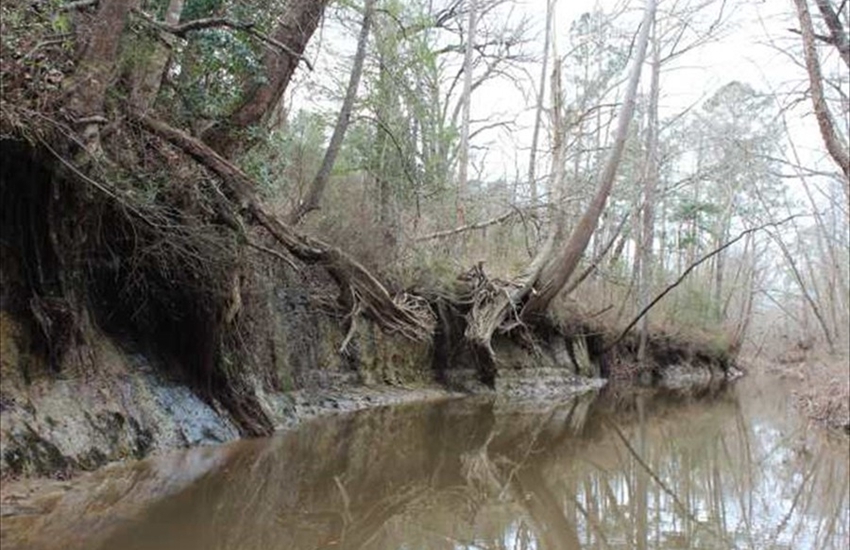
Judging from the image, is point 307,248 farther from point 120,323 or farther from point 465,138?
point 465,138

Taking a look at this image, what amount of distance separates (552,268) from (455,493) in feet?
35.3

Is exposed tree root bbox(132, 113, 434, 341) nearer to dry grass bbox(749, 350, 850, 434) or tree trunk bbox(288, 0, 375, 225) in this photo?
tree trunk bbox(288, 0, 375, 225)

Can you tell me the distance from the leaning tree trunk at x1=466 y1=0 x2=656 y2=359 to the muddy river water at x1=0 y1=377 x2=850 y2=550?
4315 mm

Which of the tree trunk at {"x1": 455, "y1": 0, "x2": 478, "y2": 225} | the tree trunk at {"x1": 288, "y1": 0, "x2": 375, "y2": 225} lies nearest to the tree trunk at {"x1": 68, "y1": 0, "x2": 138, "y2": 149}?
the tree trunk at {"x1": 288, "y1": 0, "x2": 375, "y2": 225}

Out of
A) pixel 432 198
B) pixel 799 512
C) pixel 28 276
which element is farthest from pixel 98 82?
pixel 432 198

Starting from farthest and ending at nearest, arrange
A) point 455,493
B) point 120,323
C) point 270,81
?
point 270,81, point 120,323, point 455,493

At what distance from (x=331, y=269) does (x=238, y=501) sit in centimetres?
438

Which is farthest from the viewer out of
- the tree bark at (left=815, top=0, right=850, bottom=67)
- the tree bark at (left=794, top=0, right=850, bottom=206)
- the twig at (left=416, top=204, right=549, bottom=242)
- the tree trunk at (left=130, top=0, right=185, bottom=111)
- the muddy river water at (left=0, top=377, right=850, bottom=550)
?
the twig at (left=416, top=204, right=549, bottom=242)

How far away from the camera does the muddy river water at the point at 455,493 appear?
5422 millimetres

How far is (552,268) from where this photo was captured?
1748 centimetres

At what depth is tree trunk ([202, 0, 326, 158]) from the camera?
30.0 ft

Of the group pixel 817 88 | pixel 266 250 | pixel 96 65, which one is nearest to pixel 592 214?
pixel 817 88

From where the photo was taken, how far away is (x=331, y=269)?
1017 centimetres

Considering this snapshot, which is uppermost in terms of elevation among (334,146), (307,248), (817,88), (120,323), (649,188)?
(649,188)
